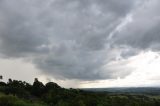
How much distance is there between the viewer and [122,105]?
600ft

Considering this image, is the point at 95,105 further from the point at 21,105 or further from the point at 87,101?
the point at 21,105

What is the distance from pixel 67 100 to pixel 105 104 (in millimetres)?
21717

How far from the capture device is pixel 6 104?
15525cm

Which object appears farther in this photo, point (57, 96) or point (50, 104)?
point (57, 96)

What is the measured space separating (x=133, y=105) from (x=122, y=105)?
21.8 ft

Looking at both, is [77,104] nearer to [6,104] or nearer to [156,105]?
[6,104]

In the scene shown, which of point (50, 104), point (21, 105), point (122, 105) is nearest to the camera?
point (21, 105)

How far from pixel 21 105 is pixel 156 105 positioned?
82.4 metres

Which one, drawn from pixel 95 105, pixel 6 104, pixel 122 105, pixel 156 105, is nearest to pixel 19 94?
pixel 6 104

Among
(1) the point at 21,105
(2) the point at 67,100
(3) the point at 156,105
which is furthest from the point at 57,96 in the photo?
(3) the point at 156,105

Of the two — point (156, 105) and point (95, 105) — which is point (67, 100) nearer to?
point (95, 105)

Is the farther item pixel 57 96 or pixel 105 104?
pixel 57 96

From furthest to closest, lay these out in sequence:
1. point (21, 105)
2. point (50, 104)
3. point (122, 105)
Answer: point (122, 105)
point (50, 104)
point (21, 105)

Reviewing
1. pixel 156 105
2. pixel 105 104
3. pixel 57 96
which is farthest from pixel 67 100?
pixel 156 105
